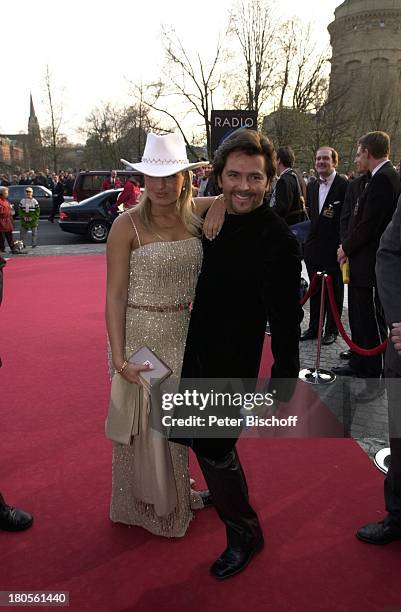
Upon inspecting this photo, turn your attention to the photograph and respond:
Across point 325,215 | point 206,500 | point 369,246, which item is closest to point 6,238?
point 325,215

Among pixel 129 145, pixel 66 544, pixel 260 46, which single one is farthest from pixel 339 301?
pixel 129 145

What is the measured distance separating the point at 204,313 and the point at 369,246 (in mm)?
2752

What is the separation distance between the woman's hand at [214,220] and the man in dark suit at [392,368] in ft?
2.70

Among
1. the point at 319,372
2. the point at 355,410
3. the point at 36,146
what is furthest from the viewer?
the point at 36,146

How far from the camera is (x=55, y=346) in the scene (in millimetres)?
5418

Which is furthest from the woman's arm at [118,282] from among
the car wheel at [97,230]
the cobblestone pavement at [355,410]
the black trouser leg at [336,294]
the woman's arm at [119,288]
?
the car wheel at [97,230]

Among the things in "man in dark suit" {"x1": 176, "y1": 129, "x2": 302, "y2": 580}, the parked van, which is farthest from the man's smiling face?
the parked van

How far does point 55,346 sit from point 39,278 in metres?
4.04

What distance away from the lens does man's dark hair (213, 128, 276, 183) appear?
1.82 meters

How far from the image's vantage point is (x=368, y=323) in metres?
4.36

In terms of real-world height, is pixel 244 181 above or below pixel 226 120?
below

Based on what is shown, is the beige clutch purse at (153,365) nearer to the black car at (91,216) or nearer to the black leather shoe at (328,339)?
the black leather shoe at (328,339)

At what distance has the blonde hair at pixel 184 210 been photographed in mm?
2156

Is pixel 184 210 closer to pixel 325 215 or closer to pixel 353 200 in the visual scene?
pixel 353 200
